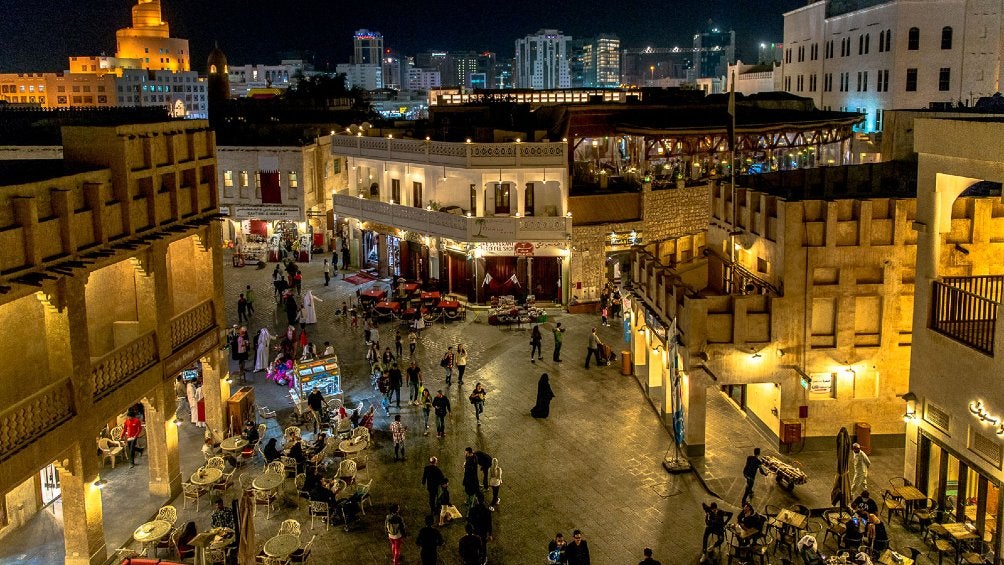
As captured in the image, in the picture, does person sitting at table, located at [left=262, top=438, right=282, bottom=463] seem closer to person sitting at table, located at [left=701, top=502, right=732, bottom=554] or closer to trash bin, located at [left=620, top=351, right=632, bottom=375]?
A: person sitting at table, located at [left=701, top=502, right=732, bottom=554]

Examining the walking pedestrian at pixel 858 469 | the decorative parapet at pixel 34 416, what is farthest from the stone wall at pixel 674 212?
the decorative parapet at pixel 34 416

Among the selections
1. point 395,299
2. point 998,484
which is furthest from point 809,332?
point 395,299

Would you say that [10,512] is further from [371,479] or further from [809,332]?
[809,332]

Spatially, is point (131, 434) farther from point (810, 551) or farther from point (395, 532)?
point (810, 551)

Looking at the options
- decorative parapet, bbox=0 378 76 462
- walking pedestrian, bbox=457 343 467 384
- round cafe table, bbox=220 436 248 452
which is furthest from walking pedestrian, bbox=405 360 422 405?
decorative parapet, bbox=0 378 76 462

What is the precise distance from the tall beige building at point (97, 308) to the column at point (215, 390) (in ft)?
0.13

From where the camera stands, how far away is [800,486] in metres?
21.0

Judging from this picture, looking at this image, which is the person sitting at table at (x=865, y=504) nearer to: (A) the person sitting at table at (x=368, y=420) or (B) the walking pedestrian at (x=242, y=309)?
(A) the person sitting at table at (x=368, y=420)

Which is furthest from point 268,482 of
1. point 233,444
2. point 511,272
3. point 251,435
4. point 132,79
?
point 132,79

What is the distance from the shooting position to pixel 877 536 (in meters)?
17.0

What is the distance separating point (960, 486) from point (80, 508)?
17.2m

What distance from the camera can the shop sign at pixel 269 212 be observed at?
172ft

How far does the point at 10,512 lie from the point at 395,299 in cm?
2201

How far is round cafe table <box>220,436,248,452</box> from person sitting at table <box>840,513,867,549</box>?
14.1 metres
